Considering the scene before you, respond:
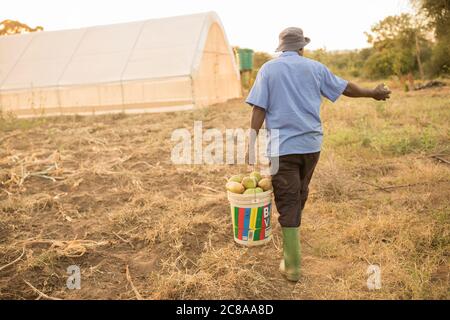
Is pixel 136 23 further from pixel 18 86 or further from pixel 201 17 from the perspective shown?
pixel 18 86

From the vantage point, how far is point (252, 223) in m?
2.98

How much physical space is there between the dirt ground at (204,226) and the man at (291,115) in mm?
433

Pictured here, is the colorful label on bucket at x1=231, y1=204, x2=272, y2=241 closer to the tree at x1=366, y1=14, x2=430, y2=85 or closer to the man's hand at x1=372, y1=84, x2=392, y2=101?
the man's hand at x1=372, y1=84, x2=392, y2=101

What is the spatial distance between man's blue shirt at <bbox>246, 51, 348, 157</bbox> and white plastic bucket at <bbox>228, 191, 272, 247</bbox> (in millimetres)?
471

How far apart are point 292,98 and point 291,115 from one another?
0.38ft

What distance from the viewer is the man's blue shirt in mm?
2516

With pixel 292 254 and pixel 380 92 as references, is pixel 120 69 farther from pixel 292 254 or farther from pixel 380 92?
pixel 292 254

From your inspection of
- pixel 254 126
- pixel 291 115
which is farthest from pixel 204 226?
pixel 291 115

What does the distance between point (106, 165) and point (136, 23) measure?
28.3 feet

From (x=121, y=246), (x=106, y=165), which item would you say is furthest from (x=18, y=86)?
(x=121, y=246)

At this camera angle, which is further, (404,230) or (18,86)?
(18,86)

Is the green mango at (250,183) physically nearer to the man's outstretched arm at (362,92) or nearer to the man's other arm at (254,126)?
the man's other arm at (254,126)

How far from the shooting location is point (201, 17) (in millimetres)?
12125

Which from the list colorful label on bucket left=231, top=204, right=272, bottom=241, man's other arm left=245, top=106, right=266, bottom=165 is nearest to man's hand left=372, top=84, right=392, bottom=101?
man's other arm left=245, top=106, right=266, bottom=165
